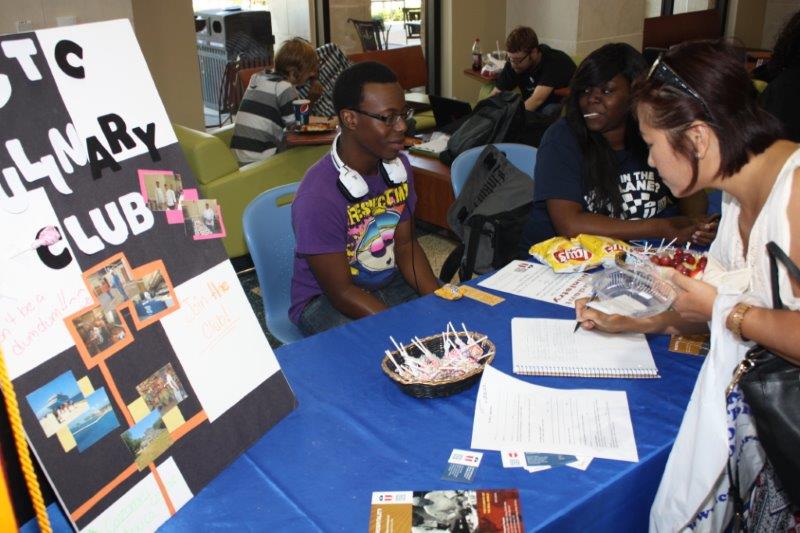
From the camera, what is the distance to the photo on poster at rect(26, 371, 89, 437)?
1025 millimetres

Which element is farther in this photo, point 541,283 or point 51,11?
point 51,11

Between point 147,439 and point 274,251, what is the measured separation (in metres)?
1.29

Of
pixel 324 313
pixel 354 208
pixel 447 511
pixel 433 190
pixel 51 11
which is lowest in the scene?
pixel 433 190

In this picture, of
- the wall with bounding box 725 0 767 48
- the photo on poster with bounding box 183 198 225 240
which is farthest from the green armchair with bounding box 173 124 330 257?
the wall with bounding box 725 0 767 48

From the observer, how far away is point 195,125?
5.32m

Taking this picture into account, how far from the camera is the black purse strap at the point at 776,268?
4.15 ft

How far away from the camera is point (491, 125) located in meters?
4.22

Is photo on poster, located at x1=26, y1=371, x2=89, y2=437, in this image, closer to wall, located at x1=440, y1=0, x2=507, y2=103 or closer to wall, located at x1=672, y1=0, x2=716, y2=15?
wall, located at x1=440, y1=0, x2=507, y2=103

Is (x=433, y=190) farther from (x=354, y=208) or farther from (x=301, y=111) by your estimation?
(x=354, y=208)

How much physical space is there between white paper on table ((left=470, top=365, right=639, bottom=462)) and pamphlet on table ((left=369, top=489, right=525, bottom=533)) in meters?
0.15

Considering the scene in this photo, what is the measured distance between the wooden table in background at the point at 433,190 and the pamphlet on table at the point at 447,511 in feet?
10.1

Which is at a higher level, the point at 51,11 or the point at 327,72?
the point at 51,11

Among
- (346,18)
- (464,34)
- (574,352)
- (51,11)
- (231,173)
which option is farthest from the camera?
(464,34)

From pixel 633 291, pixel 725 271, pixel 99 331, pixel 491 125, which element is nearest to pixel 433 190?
pixel 491 125
